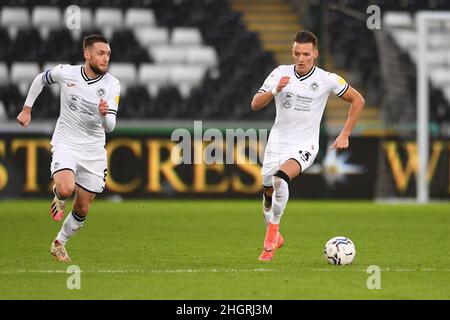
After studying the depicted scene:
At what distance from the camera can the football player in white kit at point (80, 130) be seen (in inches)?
423

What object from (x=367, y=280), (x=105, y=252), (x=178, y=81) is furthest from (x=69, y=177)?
(x=178, y=81)

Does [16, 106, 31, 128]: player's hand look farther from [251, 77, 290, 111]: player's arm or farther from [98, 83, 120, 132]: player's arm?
[251, 77, 290, 111]: player's arm

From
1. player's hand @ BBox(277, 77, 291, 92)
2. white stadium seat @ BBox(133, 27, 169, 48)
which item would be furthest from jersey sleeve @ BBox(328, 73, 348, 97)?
white stadium seat @ BBox(133, 27, 169, 48)

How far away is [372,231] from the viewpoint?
14.7 m

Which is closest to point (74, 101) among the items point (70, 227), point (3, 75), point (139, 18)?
point (70, 227)

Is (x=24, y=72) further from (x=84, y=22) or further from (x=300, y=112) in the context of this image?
(x=300, y=112)

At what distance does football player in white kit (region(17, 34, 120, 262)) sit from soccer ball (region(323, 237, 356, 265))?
85.8 inches

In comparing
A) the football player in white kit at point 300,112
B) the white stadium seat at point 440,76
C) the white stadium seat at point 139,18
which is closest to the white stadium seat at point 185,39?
the white stadium seat at point 139,18

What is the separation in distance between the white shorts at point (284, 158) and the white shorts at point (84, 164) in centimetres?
156

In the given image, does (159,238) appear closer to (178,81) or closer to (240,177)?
(240,177)

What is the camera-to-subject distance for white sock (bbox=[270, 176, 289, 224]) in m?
10.8

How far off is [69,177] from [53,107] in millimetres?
11076

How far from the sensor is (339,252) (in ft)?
34.3

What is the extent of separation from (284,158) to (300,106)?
525 millimetres
